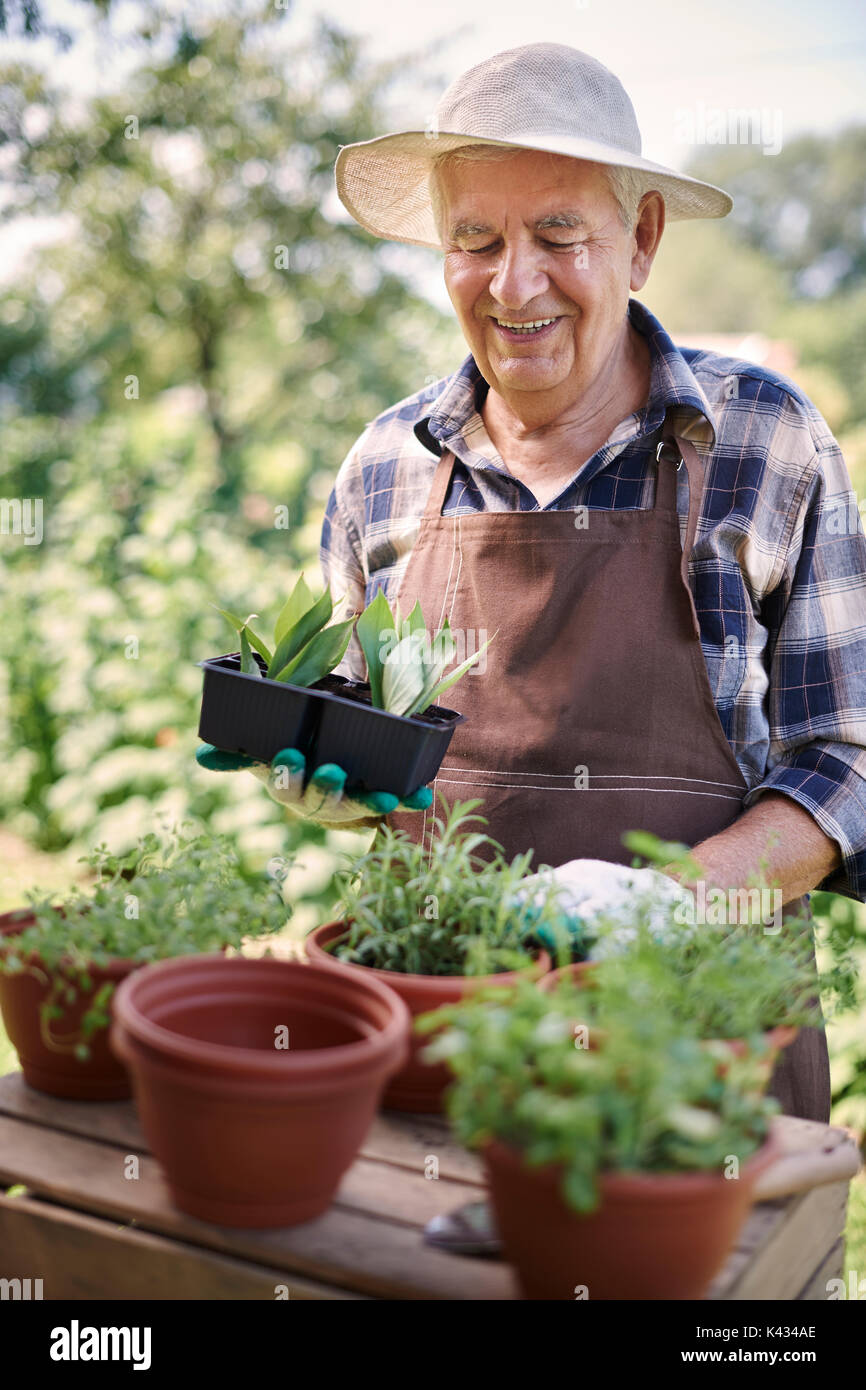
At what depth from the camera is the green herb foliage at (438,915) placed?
124 centimetres

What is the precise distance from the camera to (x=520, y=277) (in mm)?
1771

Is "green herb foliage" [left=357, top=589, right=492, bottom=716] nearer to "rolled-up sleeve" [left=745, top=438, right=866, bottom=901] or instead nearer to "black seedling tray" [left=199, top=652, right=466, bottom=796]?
"black seedling tray" [left=199, top=652, right=466, bottom=796]

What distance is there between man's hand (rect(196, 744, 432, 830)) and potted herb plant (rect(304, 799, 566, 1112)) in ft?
0.56

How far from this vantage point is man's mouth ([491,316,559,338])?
1827mm

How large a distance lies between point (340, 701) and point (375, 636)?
5.1 inches

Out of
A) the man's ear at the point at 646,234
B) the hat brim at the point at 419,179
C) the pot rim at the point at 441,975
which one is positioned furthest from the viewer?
the man's ear at the point at 646,234

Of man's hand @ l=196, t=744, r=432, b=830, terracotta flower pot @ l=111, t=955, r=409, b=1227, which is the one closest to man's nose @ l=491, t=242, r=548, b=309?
man's hand @ l=196, t=744, r=432, b=830

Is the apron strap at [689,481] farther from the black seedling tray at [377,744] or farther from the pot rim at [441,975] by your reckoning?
the pot rim at [441,975]

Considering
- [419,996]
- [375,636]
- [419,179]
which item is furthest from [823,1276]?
[419,179]

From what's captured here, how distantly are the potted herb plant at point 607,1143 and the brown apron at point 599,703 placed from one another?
0.86 metres

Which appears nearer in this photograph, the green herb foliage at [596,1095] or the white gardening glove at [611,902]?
the green herb foliage at [596,1095]

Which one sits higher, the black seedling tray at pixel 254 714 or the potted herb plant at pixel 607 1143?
the black seedling tray at pixel 254 714

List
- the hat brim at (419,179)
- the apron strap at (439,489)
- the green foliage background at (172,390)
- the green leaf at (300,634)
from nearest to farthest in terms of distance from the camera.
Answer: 1. the green leaf at (300,634)
2. the hat brim at (419,179)
3. the apron strap at (439,489)
4. the green foliage background at (172,390)

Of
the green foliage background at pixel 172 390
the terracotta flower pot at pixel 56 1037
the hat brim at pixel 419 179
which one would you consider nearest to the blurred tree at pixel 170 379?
the green foliage background at pixel 172 390
